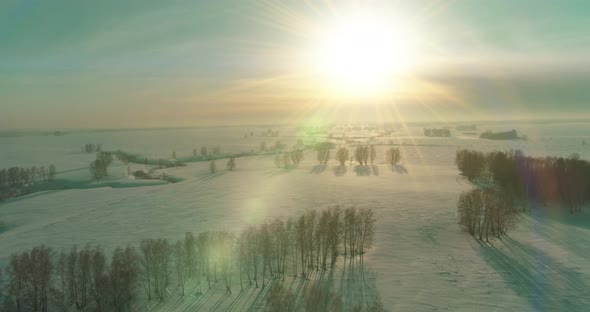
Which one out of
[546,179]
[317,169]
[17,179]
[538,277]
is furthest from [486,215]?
[17,179]

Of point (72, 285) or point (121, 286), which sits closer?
point (121, 286)

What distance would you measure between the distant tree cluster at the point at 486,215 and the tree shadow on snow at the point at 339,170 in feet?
175

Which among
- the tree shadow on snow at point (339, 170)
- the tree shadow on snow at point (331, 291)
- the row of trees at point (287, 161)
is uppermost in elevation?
the row of trees at point (287, 161)

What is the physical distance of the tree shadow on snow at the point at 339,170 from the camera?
10125 cm

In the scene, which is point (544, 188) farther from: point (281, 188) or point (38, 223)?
point (38, 223)

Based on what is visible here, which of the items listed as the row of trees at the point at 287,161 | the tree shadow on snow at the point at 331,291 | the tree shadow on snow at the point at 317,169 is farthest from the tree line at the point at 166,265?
the row of trees at the point at 287,161

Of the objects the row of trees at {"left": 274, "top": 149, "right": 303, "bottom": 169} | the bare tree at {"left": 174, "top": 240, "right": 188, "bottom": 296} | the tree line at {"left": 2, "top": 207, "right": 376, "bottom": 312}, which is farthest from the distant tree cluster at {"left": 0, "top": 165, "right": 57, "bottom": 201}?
the bare tree at {"left": 174, "top": 240, "right": 188, "bottom": 296}

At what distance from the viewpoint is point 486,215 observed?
148 ft

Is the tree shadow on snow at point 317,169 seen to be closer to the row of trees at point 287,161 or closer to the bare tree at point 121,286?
the row of trees at point 287,161

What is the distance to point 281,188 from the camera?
80688 millimetres

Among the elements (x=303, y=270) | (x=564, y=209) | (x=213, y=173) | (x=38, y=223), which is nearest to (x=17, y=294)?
(x=303, y=270)

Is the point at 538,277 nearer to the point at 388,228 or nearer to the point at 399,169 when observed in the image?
the point at 388,228

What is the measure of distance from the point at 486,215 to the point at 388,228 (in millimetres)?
12433

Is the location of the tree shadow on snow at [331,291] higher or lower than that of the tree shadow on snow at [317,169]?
lower
